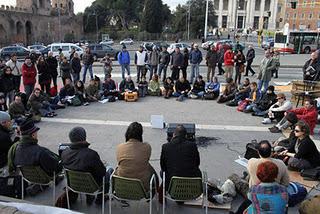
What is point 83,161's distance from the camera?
4887 mm

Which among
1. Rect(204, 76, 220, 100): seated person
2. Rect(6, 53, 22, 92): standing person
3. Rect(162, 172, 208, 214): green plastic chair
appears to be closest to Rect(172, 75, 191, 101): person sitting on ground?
Rect(204, 76, 220, 100): seated person

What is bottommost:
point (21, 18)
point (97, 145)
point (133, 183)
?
point (97, 145)

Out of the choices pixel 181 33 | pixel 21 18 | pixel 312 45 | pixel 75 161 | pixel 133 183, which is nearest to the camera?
pixel 133 183

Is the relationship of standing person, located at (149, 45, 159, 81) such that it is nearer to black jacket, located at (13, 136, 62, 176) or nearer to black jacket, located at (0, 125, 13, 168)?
black jacket, located at (0, 125, 13, 168)

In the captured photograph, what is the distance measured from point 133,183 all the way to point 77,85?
859 cm

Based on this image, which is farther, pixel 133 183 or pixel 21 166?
pixel 21 166

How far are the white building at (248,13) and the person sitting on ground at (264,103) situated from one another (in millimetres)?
98876

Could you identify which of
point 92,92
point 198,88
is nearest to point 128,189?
point 92,92

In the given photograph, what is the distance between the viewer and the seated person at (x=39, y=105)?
33.7 ft

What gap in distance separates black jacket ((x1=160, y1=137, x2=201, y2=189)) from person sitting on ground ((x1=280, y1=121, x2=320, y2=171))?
7.67ft

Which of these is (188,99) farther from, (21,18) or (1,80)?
(21,18)

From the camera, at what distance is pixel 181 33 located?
74.3 m

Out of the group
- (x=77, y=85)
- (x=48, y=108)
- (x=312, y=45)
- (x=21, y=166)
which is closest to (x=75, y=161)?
(x=21, y=166)

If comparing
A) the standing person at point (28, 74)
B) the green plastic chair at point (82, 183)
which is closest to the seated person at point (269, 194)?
the green plastic chair at point (82, 183)
